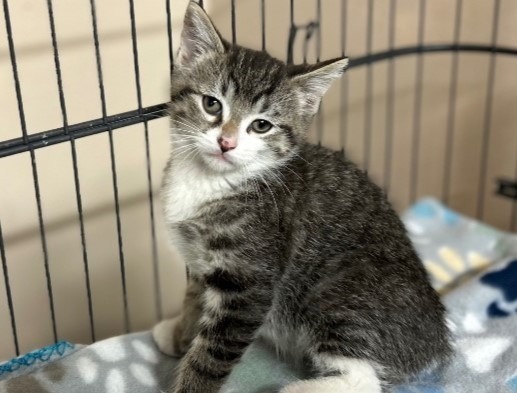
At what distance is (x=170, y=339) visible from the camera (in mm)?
1420

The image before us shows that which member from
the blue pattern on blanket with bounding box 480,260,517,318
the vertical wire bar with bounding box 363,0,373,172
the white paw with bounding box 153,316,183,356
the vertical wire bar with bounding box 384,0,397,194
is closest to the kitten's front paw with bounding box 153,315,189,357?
the white paw with bounding box 153,316,183,356

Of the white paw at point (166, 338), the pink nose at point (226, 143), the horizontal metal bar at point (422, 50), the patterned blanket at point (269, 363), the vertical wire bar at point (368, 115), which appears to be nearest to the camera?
the pink nose at point (226, 143)

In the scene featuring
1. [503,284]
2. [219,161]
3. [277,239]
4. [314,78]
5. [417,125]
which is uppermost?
[314,78]

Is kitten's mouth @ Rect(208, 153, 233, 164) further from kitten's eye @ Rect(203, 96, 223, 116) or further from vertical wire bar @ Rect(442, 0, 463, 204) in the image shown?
vertical wire bar @ Rect(442, 0, 463, 204)

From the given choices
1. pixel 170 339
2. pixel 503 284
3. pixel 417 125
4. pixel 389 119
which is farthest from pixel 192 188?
pixel 417 125

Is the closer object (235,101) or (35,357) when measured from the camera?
(235,101)

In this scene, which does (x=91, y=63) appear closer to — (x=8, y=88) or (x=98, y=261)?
(x=8, y=88)

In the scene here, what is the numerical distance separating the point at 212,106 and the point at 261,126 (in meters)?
0.10

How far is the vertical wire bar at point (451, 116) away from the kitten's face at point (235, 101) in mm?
1081

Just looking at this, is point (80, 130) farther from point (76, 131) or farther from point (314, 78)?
point (314, 78)

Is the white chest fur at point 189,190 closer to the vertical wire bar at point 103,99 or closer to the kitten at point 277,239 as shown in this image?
the kitten at point 277,239

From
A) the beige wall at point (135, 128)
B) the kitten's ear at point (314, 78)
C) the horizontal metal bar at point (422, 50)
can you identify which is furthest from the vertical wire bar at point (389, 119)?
the kitten's ear at point (314, 78)

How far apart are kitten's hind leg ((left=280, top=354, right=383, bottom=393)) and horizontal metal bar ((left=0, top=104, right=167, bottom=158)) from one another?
57 centimetres

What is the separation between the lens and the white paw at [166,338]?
1.41 meters
